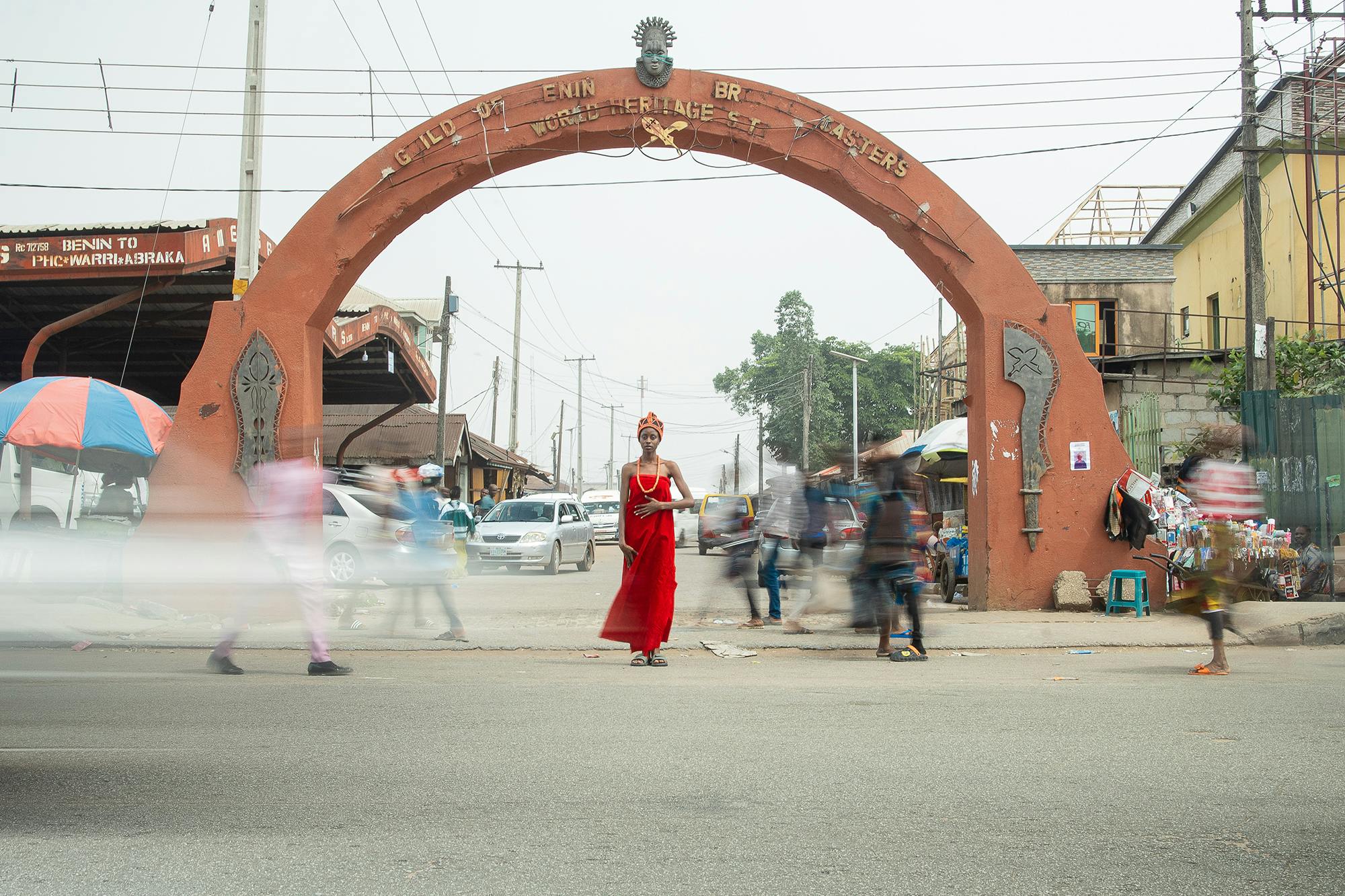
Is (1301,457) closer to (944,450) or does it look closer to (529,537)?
(944,450)

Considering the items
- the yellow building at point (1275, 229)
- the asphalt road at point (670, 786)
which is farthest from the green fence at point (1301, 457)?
the yellow building at point (1275, 229)

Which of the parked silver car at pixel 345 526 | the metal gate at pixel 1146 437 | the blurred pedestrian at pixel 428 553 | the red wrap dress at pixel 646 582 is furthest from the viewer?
the metal gate at pixel 1146 437

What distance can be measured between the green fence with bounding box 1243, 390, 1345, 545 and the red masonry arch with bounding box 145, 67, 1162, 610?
207 cm

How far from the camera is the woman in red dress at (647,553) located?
8.81m

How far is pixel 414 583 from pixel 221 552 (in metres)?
2.31

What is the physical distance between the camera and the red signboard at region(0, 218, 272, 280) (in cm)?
1573

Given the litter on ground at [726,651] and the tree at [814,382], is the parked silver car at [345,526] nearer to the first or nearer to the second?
the litter on ground at [726,651]

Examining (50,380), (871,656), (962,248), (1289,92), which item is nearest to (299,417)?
(50,380)

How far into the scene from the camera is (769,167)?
13945 millimetres

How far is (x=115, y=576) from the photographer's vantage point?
8.06 meters

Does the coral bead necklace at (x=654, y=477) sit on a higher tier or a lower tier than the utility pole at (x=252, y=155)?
lower

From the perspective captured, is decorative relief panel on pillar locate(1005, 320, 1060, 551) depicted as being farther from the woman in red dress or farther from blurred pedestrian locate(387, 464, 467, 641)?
blurred pedestrian locate(387, 464, 467, 641)

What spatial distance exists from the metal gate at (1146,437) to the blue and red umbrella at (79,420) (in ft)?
47.1

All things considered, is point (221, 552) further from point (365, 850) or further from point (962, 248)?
point (962, 248)
